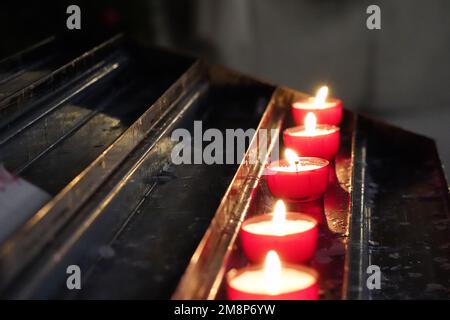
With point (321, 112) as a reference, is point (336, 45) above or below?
below

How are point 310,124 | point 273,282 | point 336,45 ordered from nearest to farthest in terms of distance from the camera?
point 273,282
point 310,124
point 336,45

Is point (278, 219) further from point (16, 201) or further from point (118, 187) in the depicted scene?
point (16, 201)

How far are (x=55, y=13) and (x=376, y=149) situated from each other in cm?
267

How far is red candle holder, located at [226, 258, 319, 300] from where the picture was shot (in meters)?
1.29

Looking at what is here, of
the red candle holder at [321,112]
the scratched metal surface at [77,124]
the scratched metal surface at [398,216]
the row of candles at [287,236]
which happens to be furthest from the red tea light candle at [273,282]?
the red candle holder at [321,112]

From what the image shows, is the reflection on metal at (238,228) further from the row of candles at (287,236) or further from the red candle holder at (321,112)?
the red candle holder at (321,112)

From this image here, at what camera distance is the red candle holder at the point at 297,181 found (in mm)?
1851

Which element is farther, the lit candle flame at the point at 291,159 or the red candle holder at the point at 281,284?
the lit candle flame at the point at 291,159

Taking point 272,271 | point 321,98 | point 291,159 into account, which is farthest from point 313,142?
point 272,271

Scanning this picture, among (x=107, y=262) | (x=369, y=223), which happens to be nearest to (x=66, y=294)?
(x=107, y=262)

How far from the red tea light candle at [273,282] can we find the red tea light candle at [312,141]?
2.74 feet

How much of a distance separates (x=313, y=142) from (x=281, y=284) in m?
0.90

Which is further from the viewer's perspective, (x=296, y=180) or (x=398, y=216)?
(x=398, y=216)

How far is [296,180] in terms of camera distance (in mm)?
1852
